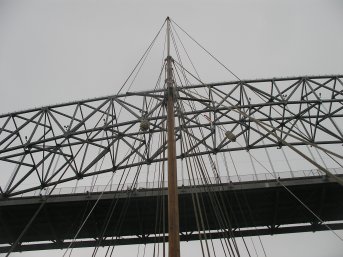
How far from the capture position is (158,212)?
77.7 feet

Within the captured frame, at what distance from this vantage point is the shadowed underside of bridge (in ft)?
73.5

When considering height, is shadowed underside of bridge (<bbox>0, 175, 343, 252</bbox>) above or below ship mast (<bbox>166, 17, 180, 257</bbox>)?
above

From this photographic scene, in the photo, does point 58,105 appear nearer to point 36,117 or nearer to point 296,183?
point 36,117

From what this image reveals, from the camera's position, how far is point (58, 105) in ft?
68.7

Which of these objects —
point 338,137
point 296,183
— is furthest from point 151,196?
point 338,137

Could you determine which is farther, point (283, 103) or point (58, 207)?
point (58, 207)

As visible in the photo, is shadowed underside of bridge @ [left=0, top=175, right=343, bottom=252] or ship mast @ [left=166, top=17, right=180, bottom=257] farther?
shadowed underside of bridge @ [left=0, top=175, right=343, bottom=252]

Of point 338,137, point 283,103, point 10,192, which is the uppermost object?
point 283,103

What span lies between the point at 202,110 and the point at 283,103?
5.03 m

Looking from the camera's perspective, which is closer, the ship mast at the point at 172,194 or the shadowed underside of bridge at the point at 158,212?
the ship mast at the point at 172,194

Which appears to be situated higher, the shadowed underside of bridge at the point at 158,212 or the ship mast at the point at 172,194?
the shadowed underside of bridge at the point at 158,212

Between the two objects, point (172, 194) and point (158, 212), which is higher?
point (158, 212)

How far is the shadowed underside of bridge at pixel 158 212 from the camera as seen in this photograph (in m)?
22.4

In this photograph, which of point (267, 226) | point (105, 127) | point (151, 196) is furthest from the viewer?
point (267, 226)
